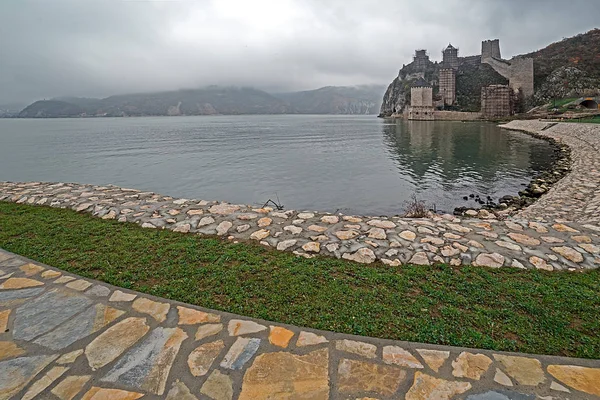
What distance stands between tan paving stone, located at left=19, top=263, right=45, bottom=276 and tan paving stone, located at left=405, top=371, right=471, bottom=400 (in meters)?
5.08

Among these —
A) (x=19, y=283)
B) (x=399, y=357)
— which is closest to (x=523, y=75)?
(x=399, y=357)

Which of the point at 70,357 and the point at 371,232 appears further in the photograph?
the point at 371,232

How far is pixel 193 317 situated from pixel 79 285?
1856mm

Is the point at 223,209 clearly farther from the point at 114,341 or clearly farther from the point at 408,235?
the point at 114,341

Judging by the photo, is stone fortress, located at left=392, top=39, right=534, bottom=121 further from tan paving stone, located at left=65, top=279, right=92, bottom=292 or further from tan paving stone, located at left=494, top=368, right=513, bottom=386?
tan paving stone, located at left=65, top=279, right=92, bottom=292

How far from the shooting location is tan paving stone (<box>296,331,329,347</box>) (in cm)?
324

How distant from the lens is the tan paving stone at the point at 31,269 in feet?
15.5

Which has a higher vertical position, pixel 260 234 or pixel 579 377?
pixel 260 234

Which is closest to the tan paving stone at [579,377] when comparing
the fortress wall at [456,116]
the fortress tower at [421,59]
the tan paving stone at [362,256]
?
the tan paving stone at [362,256]

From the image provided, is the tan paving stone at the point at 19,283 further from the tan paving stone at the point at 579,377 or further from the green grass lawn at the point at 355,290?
the tan paving stone at the point at 579,377

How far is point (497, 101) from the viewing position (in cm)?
7256

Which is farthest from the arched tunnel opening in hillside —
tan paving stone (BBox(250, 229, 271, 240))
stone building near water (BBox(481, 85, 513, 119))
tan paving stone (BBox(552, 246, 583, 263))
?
tan paving stone (BBox(250, 229, 271, 240))

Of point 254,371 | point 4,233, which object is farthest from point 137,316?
point 4,233

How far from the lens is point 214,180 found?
20188mm
